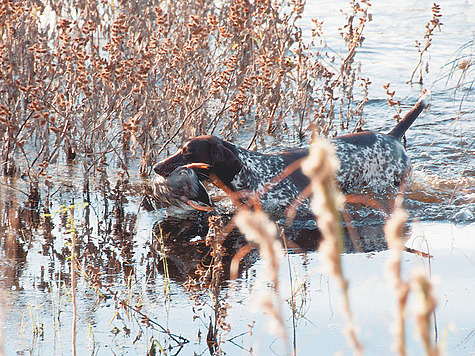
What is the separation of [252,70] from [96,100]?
1440 millimetres

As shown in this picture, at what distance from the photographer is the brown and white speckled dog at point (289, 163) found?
5.03 meters

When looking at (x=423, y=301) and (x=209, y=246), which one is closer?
(x=423, y=301)

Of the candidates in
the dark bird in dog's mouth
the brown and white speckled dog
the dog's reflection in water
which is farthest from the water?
Answer: the brown and white speckled dog

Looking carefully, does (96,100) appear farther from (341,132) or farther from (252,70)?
(341,132)

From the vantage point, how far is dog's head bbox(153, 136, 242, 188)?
491cm

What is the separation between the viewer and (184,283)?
340 centimetres

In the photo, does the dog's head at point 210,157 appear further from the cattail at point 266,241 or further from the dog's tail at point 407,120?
the cattail at point 266,241

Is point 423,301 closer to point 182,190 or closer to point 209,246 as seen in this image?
point 209,246

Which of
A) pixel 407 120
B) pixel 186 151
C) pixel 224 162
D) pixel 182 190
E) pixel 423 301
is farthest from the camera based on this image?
pixel 407 120

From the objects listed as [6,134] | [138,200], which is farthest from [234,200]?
[6,134]

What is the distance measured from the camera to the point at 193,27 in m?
5.48

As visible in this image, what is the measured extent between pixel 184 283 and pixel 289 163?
238 cm

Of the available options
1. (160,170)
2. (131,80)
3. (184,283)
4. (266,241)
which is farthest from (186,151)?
(266,241)

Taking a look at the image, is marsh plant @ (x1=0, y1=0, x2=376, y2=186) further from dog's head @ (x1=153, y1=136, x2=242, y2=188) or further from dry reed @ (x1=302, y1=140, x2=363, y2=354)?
dry reed @ (x1=302, y1=140, x2=363, y2=354)
